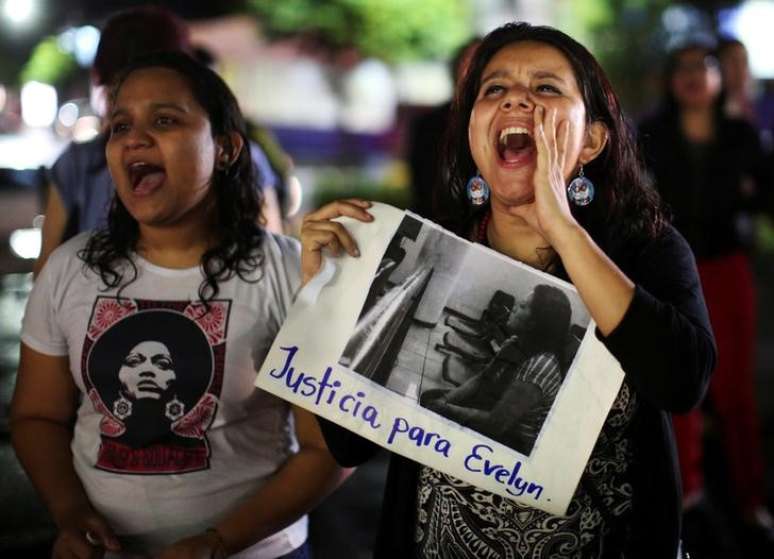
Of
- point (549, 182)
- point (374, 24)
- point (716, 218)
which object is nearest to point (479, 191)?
point (549, 182)

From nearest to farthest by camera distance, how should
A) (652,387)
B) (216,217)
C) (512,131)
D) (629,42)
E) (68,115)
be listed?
(652,387)
(512,131)
(216,217)
(629,42)
(68,115)

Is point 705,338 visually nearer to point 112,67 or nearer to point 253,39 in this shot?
point 112,67

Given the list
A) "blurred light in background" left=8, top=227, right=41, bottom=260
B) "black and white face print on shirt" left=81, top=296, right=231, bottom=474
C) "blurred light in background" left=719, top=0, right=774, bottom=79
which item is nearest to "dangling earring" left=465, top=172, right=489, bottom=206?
"black and white face print on shirt" left=81, top=296, right=231, bottom=474

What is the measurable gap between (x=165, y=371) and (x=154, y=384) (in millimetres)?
36

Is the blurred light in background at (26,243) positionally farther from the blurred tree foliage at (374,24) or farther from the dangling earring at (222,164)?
the blurred tree foliage at (374,24)

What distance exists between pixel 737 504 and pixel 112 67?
358cm

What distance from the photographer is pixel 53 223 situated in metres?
3.18

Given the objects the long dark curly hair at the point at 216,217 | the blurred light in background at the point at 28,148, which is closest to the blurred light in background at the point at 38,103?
the blurred light in background at the point at 28,148

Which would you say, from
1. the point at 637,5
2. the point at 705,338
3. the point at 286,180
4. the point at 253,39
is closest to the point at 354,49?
the point at 253,39

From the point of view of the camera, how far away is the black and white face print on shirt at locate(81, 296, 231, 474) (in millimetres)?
2223

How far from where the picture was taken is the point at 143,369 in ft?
7.34

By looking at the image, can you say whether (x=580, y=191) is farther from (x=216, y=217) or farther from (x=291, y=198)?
(x=291, y=198)

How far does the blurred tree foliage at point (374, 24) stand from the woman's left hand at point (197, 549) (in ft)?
65.0

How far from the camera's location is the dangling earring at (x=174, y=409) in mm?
2223
